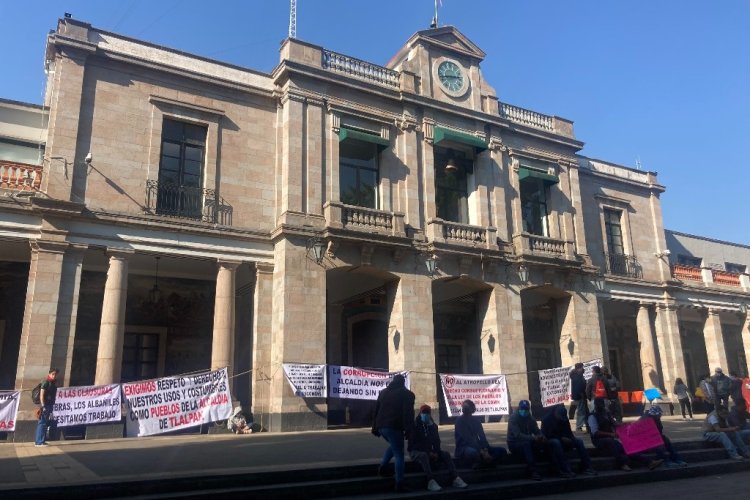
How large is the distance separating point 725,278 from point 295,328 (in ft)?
73.8

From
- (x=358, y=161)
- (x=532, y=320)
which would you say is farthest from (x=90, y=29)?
(x=532, y=320)

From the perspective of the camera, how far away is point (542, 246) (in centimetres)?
2091

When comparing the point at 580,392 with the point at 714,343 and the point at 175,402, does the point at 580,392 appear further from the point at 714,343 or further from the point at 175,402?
the point at 714,343

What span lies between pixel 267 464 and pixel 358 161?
12008 mm

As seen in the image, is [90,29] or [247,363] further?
[247,363]

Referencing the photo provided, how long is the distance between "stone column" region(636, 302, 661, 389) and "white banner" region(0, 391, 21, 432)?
70.1 ft

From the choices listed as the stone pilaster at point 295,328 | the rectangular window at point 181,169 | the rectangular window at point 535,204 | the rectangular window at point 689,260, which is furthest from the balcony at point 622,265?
the rectangular window at point 181,169

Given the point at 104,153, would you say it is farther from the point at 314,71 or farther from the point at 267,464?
the point at 267,464

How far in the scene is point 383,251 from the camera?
58.2 ft

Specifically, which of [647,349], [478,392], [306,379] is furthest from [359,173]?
[647,349]

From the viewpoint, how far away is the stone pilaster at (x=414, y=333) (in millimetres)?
17312

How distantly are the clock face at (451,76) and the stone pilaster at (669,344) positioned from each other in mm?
12863

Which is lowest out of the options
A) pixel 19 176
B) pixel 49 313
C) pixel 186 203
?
pixel 49 313

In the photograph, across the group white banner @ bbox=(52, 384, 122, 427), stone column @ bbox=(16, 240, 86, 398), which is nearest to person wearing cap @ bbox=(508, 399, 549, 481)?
white banner @ bbox=(52, 384, 122, 427)
